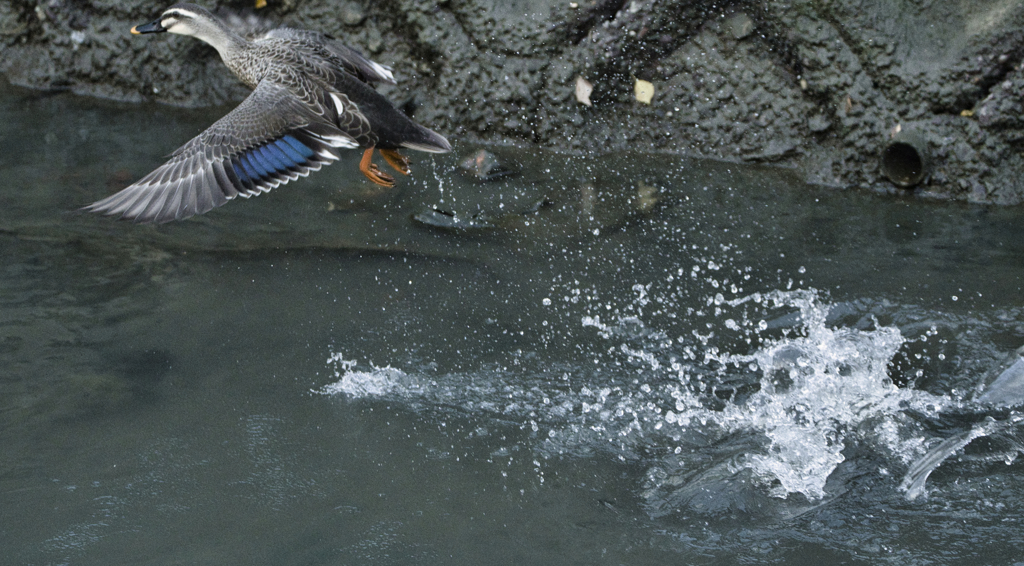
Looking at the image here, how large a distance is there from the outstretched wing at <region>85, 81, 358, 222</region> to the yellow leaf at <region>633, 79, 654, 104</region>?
199 cm

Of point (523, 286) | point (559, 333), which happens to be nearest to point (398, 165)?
point (523, 286)

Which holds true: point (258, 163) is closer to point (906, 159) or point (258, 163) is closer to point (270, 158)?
point (270, 158)

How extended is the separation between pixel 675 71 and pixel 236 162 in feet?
8.40

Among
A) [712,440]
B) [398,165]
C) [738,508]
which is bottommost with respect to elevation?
[738,508]

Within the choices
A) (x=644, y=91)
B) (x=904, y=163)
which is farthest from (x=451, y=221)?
(x=904, y=163)

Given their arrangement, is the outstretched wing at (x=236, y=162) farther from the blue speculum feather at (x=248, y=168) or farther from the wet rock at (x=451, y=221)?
the wet rock at (x=451, y=221)

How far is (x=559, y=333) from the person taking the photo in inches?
138

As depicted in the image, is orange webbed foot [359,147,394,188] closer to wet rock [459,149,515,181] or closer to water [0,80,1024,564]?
water [0,80,1024,564]

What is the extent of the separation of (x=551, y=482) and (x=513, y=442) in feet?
0.72

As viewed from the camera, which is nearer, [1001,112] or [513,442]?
[513,442]

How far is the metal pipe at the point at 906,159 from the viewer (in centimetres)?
438

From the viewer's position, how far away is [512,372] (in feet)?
10.8

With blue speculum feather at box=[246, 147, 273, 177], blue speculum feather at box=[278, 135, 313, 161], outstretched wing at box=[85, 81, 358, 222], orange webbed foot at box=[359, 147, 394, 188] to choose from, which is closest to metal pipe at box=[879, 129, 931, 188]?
orange webbed foot at box=[359, 147, 394, 188]

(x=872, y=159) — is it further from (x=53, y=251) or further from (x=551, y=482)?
(x=53, y=251)
